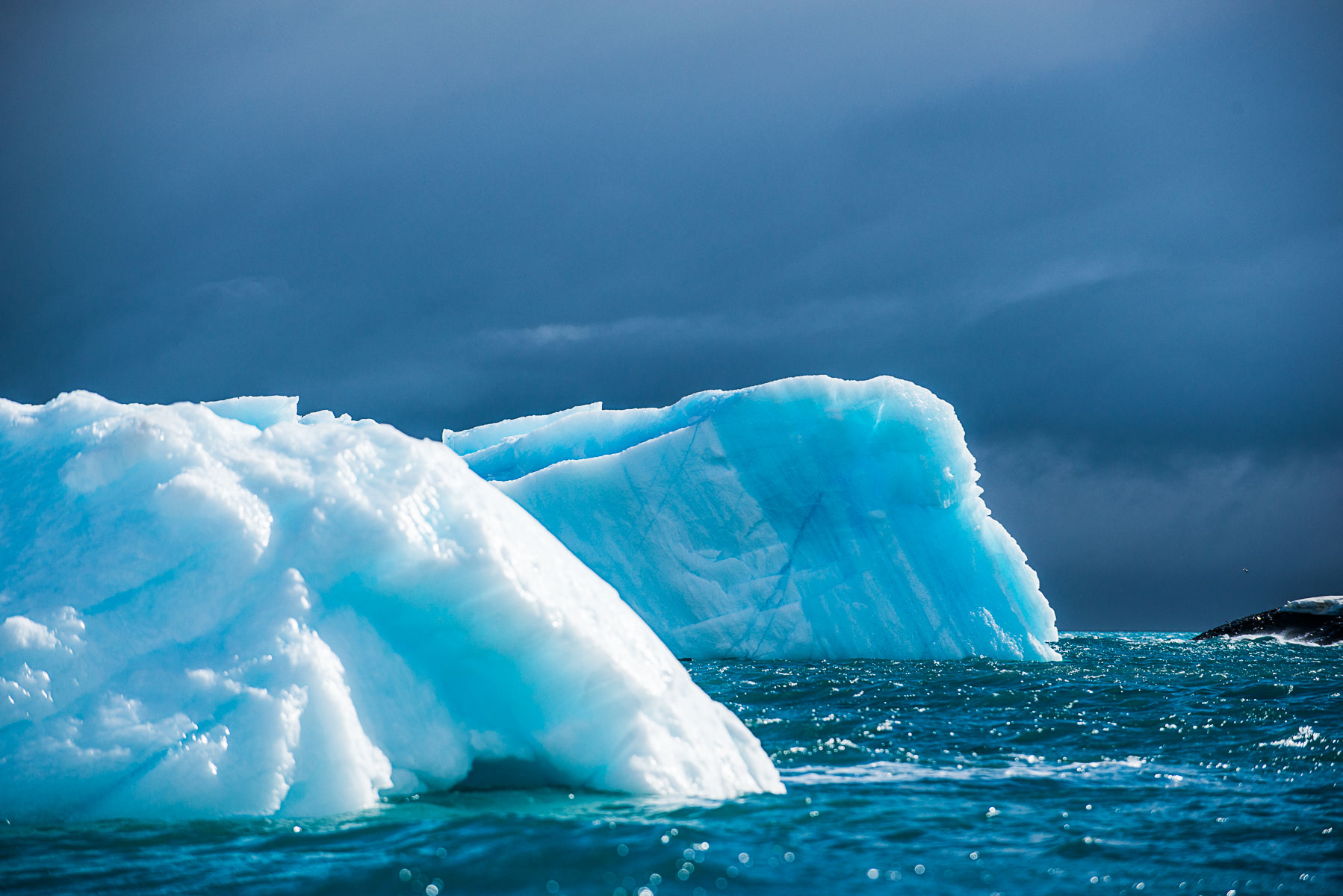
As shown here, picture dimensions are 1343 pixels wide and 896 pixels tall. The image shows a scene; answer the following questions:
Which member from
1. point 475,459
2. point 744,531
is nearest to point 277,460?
point 744,531

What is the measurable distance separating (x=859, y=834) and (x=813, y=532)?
1244 centimetres

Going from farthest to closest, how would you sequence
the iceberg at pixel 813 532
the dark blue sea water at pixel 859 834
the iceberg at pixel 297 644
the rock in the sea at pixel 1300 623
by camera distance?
the rock in the sea at pixel 1300 623, the iceberg at pixel 813 532, the iceberg at pixel 297 644, the dark blue sea water at pixel 859 834

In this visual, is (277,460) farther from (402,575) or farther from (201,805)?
(201,805)

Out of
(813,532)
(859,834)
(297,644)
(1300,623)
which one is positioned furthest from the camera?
(1300,623)

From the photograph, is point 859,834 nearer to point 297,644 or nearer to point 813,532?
point 297,644

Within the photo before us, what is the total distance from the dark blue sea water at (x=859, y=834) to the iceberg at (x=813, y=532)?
8.34 m

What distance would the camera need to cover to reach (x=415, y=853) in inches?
167

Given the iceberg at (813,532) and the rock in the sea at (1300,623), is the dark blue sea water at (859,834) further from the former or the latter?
the rock in the sea at (1300,623)

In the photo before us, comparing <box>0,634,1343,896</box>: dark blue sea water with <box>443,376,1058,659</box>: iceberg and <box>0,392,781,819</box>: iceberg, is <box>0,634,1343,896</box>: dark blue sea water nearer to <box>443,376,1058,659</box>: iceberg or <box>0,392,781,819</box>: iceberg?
<box>0,392,781,819</box>: iceberg

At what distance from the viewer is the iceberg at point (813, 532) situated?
16828 mm

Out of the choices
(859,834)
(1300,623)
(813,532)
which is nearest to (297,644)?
(859,834)

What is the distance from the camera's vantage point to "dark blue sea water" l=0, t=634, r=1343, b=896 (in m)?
4.05

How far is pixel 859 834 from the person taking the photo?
15.9 ft

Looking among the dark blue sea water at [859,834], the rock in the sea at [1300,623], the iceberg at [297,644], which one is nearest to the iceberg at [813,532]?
the dark blue sea water at [859,834]
